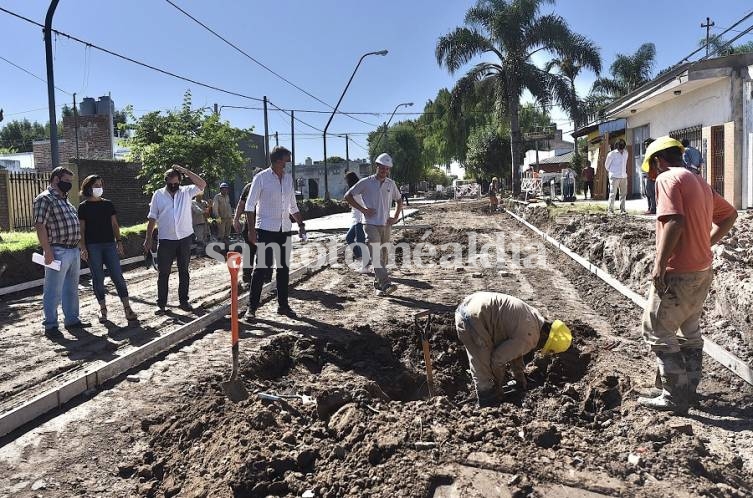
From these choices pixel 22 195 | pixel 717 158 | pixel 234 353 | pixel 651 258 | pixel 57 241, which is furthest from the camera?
pixel 22 195

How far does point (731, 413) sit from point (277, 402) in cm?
318

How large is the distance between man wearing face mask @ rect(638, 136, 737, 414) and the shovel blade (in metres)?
2.90

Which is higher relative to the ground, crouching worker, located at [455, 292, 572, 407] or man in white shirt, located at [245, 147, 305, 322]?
man in white shirt, located at [245, 147, 305, 322]

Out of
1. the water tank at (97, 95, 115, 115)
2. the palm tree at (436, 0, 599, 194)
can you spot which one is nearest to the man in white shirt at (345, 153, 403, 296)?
the palm tree at (436, 0, 599, 194)

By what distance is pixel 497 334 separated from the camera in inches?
189

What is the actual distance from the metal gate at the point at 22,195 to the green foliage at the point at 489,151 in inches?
1581

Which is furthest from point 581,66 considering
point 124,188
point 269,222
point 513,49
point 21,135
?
point 21,135

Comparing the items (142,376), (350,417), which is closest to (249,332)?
(142,376)

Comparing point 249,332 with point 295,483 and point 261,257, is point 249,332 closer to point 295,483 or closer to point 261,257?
point 261,257

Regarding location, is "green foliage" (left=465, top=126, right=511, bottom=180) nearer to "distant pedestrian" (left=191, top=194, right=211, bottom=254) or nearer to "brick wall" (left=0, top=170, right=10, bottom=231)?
"brick wall" (left=0, top=170, right=10, bottom=231)

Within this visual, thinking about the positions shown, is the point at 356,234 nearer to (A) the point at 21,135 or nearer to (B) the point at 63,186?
(B) the point at 63,186

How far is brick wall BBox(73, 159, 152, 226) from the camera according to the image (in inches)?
937

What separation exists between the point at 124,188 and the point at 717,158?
67.3ft

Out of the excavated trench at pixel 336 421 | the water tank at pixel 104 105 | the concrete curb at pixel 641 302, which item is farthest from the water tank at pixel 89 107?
the excavated trench at pixel 336 421
